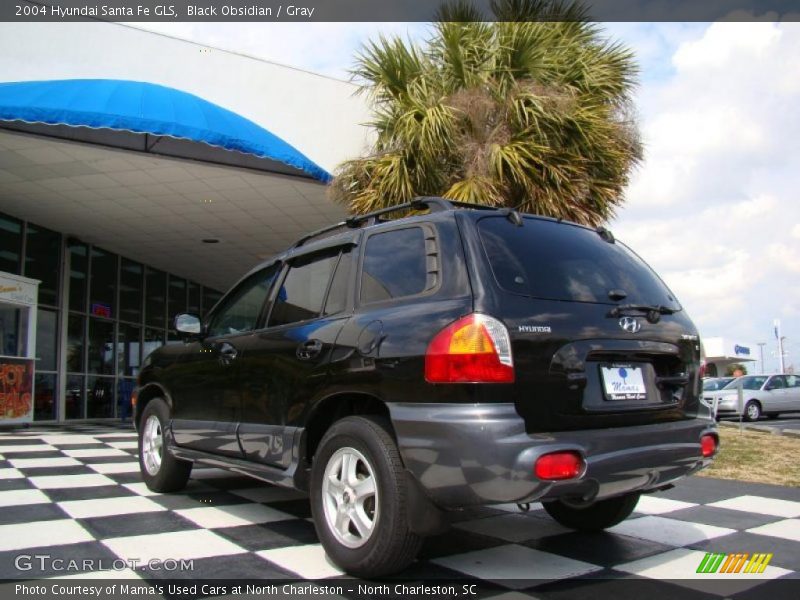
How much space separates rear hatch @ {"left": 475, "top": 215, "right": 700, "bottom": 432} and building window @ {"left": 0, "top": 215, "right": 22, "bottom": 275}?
13728 mm

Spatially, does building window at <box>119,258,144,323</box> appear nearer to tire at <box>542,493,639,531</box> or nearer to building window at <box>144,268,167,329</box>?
building window at <box>144,268,167,329</box>

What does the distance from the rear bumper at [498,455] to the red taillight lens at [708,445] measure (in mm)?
422

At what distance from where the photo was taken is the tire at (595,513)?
374 centimetres

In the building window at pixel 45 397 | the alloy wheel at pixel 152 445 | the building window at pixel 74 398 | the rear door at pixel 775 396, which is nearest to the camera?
the alloy wheel at pixel 152 445

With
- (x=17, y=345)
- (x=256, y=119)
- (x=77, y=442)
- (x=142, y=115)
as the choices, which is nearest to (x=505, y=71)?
(x=142, y=115)

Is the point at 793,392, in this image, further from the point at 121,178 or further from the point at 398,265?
the point at 398,265

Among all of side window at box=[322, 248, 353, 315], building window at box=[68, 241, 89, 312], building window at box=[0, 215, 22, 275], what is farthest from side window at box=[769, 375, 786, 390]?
building window at box=[0, 215, 22, 275]

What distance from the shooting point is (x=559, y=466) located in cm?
258

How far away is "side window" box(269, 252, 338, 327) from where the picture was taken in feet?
12.2

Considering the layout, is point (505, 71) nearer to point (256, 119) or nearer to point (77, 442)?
point (256, 119)

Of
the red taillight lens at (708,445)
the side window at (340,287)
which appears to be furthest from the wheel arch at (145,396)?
the red taillight lens at (708,445)

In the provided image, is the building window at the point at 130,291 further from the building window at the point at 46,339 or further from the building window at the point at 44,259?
the building window at the point at 46,339

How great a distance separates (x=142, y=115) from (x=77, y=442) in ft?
15.8

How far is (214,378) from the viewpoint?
4.33m
